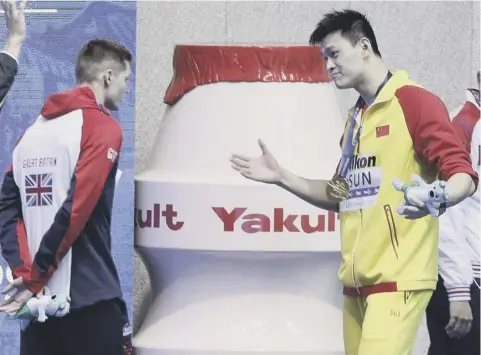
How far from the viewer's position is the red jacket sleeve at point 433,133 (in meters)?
3.15

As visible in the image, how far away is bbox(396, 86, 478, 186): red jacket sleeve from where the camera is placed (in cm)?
315

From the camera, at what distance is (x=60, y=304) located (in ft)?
12.8

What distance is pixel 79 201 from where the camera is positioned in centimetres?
387

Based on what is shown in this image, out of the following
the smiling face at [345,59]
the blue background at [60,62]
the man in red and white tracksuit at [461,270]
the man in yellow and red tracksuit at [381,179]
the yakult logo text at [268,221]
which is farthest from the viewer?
the blue background at [60,62]

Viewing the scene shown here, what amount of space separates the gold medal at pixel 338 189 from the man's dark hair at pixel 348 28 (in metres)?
0.36

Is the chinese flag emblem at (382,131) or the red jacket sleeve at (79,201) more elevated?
the chinese flag emblem at (382,131)

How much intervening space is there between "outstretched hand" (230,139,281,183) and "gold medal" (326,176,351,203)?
0.47 feet

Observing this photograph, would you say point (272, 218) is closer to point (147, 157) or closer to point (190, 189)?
point (190, 189)

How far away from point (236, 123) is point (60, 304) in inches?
35.5

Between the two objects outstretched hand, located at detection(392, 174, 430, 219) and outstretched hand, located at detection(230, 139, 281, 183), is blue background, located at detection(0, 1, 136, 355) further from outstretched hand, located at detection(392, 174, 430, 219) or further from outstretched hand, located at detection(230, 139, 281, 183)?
outstretched hand, located at detection(392, 174, 430, 219)

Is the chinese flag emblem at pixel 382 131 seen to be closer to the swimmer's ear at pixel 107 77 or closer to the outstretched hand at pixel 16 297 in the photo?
the swimmer's ear at pixel 107 77

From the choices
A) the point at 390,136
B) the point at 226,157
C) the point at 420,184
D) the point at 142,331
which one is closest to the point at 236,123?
the point at 226,157

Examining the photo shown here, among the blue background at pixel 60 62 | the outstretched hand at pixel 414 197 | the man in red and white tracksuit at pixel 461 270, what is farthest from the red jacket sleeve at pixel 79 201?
the man in red and white tracksuit at pixel 461 270

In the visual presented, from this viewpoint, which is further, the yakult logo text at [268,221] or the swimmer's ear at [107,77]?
the yakult logo text at [268,221]
